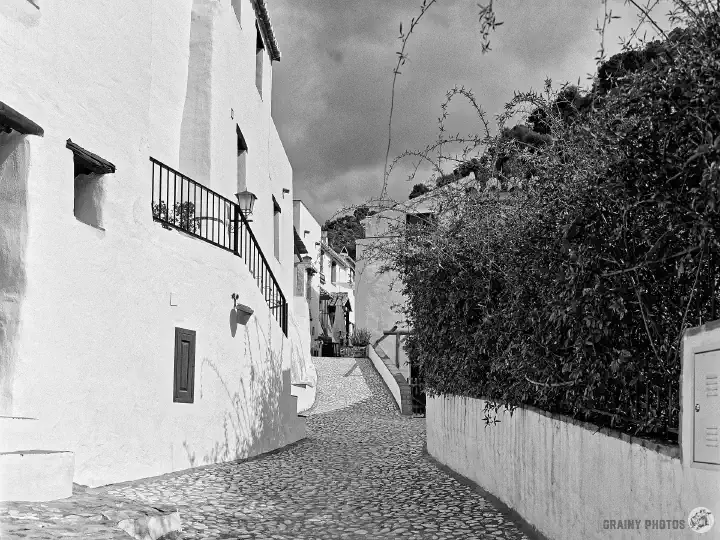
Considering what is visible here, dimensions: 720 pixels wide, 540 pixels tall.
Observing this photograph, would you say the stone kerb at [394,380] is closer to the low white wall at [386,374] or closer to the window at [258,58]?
the low white wall at [386,374]

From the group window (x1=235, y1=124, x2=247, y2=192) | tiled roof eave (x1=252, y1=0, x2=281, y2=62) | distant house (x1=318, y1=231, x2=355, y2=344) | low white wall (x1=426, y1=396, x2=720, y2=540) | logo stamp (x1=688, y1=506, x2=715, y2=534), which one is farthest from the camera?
distant house (x1=318, y1=231, x2=355, y2=344)

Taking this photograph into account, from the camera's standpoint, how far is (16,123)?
6348 mm

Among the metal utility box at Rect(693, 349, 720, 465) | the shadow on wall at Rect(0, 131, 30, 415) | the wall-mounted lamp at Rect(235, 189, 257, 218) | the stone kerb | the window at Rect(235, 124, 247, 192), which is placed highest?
the window at Rect(235, 124, 247, 192)

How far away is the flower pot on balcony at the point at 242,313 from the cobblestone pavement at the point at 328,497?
6.72 feet

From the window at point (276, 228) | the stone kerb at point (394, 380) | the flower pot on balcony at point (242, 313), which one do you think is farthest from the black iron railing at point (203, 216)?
the window at point (276, 228)

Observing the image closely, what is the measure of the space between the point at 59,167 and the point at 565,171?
441 centimetres

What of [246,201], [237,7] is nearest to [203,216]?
[246,201]

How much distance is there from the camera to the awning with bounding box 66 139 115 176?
7062 mm

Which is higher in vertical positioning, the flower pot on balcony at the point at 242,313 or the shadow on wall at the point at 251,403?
the flower pot on balcony at the point at 242,313

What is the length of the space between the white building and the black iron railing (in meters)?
0.10

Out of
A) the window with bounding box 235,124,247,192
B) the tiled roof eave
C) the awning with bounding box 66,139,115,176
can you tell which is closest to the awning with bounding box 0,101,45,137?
the awning with bounding box 66,139,115,176

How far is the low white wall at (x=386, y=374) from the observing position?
20.7 metres

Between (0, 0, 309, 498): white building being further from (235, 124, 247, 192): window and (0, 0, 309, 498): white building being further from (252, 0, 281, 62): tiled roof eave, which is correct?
(252, 0, 281, 62): tiled roof eave

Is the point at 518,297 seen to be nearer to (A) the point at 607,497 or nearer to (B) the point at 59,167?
(A) the point at 607,497
